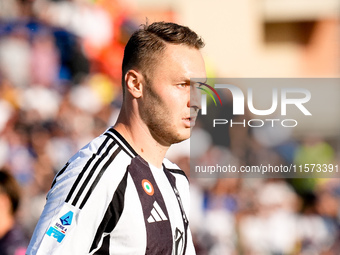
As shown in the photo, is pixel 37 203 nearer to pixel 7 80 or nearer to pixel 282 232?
pixel 7 80

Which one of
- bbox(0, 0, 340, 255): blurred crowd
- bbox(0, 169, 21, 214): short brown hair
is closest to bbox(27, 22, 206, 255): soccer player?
bbox(0, 169, 21, 214): short brown hair

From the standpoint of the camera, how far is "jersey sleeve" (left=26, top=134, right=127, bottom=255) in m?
2.40

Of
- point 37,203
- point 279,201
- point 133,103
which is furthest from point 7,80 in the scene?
point 133,103

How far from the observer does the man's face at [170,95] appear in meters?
2.75

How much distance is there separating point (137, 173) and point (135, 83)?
0.42m

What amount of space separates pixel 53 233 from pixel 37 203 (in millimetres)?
3998

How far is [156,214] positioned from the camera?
263 cm

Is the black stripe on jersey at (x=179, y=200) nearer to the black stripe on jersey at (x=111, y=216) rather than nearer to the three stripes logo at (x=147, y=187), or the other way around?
the three stripes logo at (x=147, y=187)

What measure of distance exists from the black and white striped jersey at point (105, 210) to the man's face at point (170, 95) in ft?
0.57

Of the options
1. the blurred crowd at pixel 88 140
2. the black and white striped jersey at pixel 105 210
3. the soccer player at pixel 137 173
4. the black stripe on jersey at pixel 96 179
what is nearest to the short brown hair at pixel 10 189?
the soccer player at pixel 137 173

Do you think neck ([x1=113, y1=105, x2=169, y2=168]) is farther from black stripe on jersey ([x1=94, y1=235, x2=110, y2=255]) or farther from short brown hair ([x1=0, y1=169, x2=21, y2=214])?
short brown hair ([x1=0, y1=169, x2=21, y2=214])

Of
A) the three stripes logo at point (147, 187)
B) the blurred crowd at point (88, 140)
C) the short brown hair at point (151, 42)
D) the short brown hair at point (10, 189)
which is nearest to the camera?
the three stripes logo at point (147, 187)

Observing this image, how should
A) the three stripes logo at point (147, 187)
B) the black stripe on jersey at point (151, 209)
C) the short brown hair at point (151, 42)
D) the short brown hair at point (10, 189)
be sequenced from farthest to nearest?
the short brown hair at point (10, 189), the short brown hair at point (151, 42), the three stripes logo at point (147, 187), the black stripe on jersey at point (151, 209)

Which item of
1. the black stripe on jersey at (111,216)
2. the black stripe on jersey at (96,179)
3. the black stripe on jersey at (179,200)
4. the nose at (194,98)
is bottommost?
the black stripe on jersey at (179,200)
